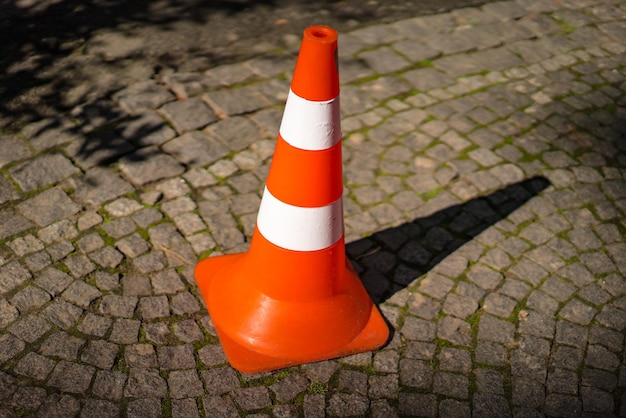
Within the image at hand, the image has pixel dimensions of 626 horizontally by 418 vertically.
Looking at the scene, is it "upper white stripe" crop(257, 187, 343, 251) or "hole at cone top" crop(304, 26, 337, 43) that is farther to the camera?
"upper white stripe" crop(257, 187, 343, 251)

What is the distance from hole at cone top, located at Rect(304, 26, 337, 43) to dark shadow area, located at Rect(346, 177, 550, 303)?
1.52m

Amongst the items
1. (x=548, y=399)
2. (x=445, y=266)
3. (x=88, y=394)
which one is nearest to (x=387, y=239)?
(x=445, y=266)

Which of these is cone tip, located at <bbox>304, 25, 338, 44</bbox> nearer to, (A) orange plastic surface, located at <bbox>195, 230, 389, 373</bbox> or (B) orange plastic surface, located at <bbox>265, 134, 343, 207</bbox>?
(B) orange plastic surface, located at <bbox>265, 134, 343, 207</bbox>

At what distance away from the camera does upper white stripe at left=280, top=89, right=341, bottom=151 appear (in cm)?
311

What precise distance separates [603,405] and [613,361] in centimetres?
31

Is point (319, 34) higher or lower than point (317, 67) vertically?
higher

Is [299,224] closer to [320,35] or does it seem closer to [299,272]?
[299,272]

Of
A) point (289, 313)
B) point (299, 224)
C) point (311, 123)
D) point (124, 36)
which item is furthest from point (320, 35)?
point (124, 36)

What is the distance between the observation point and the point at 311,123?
10.3ft

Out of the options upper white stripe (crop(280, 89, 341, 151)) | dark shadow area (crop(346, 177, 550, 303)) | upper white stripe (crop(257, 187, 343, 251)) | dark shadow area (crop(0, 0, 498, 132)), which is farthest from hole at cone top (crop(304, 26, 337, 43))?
dark shadow area (crop(0, 0, 498, 132))

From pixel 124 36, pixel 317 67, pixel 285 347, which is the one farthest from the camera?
pixel 124 36

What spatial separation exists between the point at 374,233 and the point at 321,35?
62.4 inches

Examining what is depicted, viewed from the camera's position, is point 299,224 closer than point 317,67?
No

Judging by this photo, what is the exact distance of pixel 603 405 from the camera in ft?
11.0
